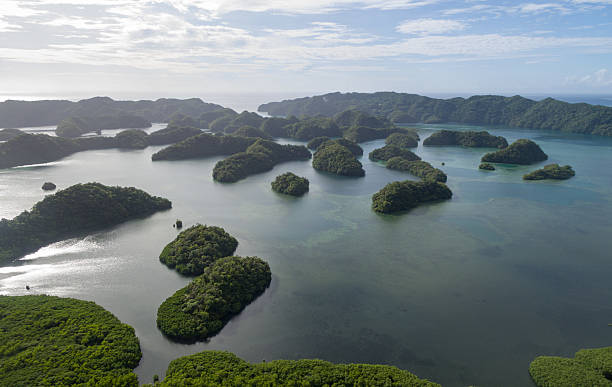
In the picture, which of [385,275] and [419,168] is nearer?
[385,275]

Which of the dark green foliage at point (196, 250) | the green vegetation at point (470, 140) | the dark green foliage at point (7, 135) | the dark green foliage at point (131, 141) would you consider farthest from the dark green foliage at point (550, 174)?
the dark green foliage at point (7, 135)

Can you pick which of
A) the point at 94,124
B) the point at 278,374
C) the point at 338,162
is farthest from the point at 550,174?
the point at 94,124

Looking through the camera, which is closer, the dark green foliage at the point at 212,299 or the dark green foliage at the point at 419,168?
the dark green foliage at the point at 212,299

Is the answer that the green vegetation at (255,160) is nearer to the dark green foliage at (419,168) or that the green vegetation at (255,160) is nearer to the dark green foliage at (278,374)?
the dark green foliage at (419,168)

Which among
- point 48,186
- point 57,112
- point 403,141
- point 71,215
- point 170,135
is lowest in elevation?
point 48,186

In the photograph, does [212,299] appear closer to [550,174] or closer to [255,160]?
[255,160]

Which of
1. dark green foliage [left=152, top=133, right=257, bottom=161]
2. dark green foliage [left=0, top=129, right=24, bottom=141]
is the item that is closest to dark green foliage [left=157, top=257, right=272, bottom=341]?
dark green foliage [left=152, top=133, right=257, bottom=161]

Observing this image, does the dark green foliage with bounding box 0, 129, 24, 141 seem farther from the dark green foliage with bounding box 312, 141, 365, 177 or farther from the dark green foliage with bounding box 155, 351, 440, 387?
the dark green foliage with bounding box 155, 351, 440, 387
